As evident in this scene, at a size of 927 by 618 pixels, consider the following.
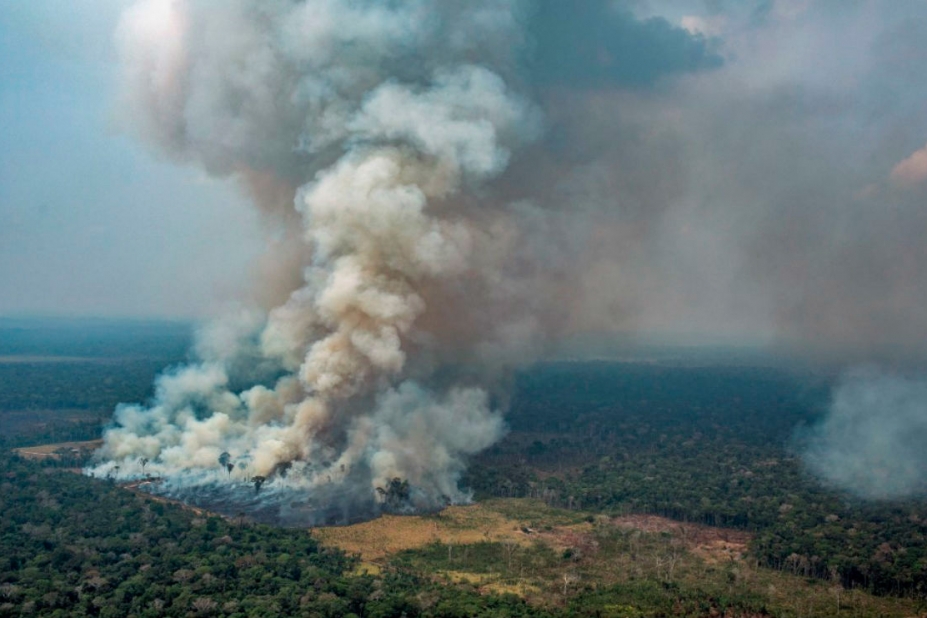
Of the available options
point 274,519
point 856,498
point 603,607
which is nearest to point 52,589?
point 274,519

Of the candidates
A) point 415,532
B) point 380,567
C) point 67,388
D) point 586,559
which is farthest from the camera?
point 67,388

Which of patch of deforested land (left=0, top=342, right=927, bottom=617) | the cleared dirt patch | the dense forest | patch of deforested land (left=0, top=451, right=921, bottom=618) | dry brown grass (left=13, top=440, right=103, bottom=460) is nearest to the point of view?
patch of deforested land (left=0, top=451, right=921, bottom=618)

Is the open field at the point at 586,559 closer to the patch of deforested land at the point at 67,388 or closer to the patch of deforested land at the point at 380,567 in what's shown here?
the patch of deforested land at the point at 380,567

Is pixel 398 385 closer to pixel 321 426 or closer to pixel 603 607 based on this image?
pixel 321 426

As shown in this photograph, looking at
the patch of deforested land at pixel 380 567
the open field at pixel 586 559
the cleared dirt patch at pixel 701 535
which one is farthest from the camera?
the cleared dirt patch at pixel 701 535

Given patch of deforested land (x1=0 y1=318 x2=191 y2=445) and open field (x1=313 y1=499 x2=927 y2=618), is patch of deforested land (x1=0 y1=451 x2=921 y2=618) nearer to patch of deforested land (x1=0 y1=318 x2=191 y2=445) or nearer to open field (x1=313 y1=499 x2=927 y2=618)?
open field (x1=313 y1=499 x2=927 y2=618)

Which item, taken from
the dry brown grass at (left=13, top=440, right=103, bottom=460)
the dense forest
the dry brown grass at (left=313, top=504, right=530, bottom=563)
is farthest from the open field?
the dry brown grass at (left=13, top=440, right=103, bottom=460)

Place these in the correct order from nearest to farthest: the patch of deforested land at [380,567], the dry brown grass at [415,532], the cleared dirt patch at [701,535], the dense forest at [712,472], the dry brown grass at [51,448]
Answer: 1. the patch of deforested land at [380,567]
2. the dry brown grass at [415,532]
3. the dense forest at [712,472]
4. the cleared dirt patch at [701,535]
5. the dry brown grass at [51,448]

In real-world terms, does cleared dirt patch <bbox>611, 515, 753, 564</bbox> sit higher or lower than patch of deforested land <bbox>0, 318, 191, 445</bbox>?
lower

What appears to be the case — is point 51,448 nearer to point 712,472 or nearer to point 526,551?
point 526,551

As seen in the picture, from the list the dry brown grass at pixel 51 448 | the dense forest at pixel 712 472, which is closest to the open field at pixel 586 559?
the dense forest at pixel 712 472

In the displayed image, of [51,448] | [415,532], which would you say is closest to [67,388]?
[51,448]
